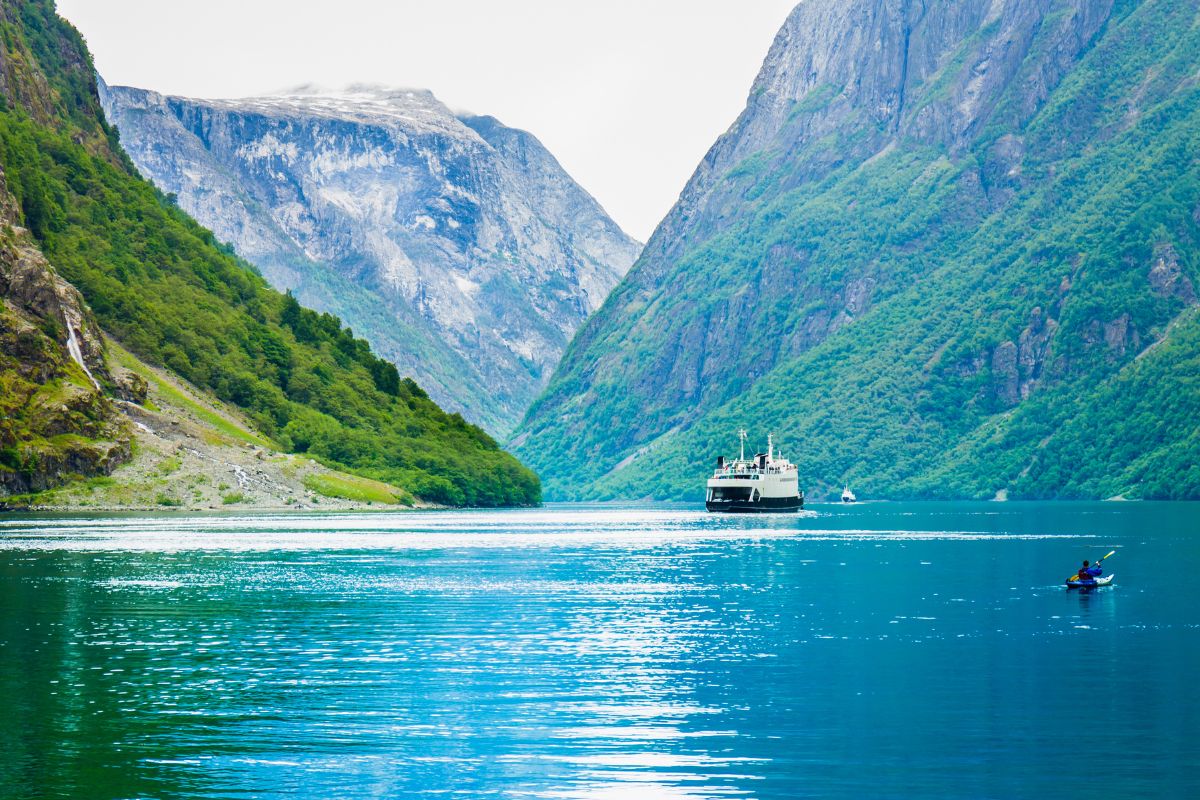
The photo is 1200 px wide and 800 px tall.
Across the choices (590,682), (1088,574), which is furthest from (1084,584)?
(590,682)

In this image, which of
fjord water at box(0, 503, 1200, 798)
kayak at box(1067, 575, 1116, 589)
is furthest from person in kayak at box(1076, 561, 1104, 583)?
fjord water at box(0, 503, 1200, 798)

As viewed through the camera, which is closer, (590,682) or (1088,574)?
(590,682)

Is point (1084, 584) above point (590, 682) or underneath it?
above

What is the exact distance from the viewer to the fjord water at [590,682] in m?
40.4

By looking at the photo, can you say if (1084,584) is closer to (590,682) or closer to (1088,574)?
(1088,574)

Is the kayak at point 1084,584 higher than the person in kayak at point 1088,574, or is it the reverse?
the person in kayak at point 1088,574

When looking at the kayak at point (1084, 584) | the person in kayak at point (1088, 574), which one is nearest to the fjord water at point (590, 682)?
the kayak at point (1084, 584)

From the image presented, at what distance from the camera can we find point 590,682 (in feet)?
186

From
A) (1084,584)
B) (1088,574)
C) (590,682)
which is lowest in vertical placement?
(590,682)

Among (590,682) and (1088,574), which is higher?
(1088,574)

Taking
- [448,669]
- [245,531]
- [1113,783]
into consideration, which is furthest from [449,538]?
[1113,783]

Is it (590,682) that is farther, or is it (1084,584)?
(1084,584)

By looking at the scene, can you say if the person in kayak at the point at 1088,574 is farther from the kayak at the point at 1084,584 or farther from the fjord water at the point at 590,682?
the fjord water at the point at 590,682

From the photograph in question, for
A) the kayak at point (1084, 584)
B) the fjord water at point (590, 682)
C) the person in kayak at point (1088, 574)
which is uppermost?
the person in kayak at point (1088, 574)
